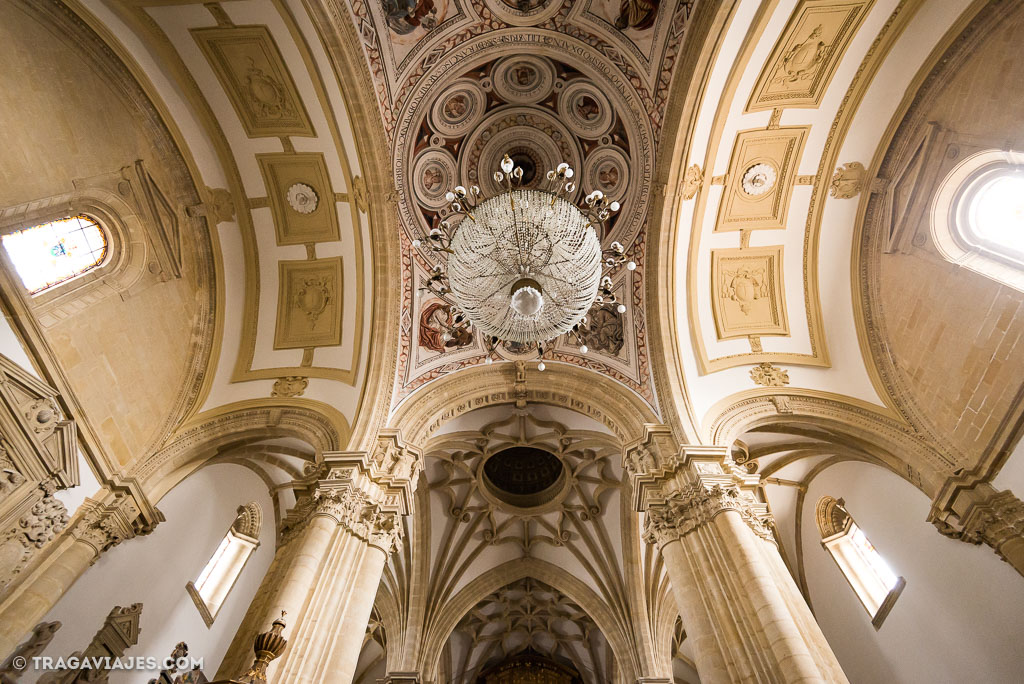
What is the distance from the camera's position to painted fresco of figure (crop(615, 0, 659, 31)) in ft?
31.0

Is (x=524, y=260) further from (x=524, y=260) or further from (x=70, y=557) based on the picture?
(x=70, y=557)

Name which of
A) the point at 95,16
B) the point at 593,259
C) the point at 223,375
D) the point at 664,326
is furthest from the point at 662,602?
the point at 95,16

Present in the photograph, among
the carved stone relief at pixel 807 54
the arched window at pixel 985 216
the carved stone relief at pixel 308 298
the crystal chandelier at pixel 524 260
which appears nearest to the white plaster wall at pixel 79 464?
the carved stone relief at pixel 308 298

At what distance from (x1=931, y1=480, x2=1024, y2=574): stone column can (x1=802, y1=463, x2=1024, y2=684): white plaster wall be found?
0.98 ft

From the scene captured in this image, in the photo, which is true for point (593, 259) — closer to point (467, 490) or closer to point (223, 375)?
point (223, 375)

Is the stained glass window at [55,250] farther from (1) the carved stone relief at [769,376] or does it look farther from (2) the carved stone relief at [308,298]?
(1) the carved stone relief at [769,376]

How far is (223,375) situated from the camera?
1020cm

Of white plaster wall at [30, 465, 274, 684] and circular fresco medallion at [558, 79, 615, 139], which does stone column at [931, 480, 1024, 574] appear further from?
white plaster wall at [30, 465, 274, 684]

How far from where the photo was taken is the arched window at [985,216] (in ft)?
24.0

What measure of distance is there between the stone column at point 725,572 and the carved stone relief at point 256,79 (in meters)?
8.65

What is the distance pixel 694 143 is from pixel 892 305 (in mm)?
4404

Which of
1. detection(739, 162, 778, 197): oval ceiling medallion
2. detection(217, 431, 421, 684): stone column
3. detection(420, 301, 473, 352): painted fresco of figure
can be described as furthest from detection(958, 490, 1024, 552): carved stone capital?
detection(420, 301, 473, 352): painted fresco of figure

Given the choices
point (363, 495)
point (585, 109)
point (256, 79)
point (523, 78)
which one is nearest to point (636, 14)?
point (585, 109)

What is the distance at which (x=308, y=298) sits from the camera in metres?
11.0
